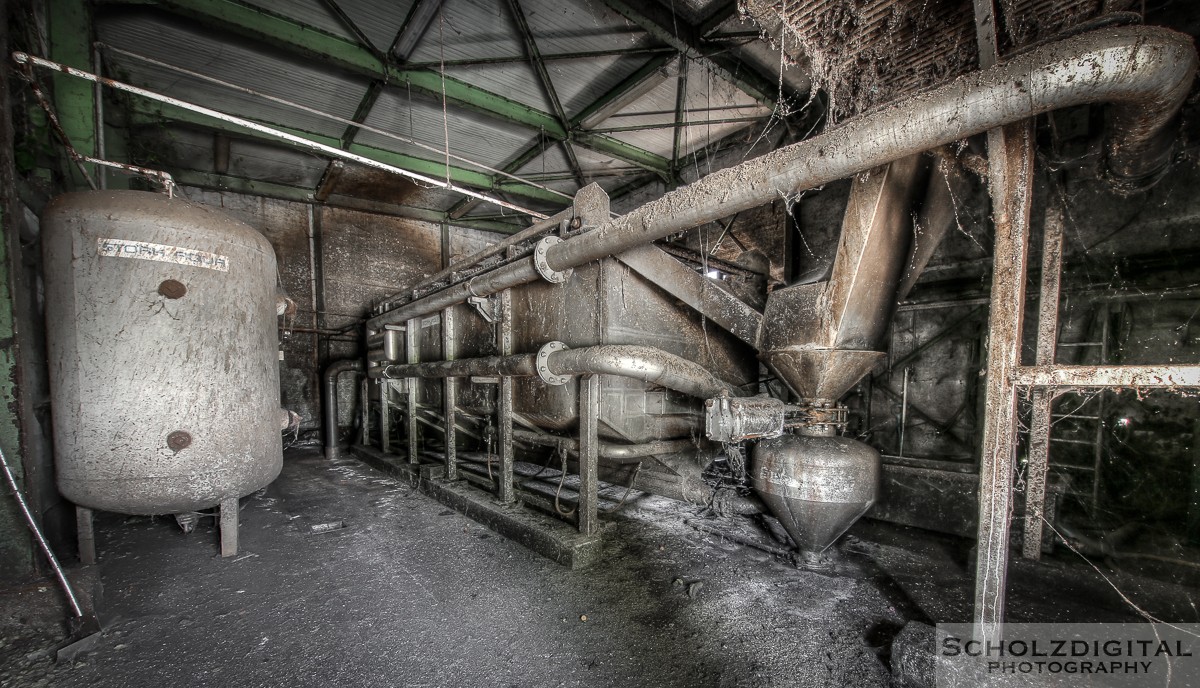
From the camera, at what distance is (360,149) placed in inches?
267

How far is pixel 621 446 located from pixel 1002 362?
2.59m

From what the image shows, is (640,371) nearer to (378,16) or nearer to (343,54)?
(378,16)

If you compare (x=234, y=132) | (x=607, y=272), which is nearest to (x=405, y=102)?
(x=234, y=132)

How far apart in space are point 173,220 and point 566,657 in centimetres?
362

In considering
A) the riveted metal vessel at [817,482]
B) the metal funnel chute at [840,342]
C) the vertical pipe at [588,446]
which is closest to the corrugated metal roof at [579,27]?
the metal funnel chute at [840,342]

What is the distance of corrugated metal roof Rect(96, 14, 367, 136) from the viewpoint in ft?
15.2

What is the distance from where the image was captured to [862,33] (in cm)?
222

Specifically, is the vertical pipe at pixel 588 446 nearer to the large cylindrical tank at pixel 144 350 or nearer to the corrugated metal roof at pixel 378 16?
the large cylindrical tank at pixel 144 350

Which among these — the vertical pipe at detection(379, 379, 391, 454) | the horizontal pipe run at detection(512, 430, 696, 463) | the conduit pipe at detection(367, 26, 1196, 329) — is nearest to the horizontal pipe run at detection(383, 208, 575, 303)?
the conduit pipe at detection(367, 26, 1196, 329)

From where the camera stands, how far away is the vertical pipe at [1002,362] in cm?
194

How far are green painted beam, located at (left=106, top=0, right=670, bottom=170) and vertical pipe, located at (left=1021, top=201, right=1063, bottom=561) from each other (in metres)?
5.58

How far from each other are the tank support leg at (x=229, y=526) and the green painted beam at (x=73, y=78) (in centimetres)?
320

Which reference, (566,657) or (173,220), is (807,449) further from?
(173,220)

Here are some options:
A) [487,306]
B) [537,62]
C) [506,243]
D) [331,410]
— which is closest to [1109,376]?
[506,243]
